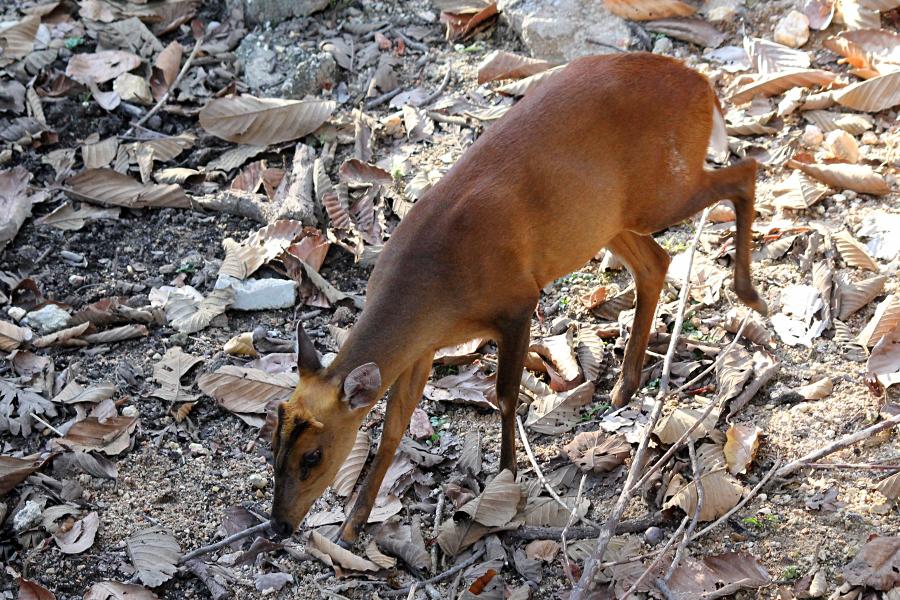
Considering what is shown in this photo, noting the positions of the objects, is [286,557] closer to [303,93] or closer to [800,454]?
[800,454]

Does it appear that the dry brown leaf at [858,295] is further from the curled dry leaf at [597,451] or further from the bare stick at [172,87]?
the bare stick at [172,87]

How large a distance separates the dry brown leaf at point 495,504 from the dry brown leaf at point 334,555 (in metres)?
0.46

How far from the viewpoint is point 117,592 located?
428 centimetres

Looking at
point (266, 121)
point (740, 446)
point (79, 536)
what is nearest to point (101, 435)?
point (79, 536)

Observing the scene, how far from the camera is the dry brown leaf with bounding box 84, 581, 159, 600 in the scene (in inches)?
167

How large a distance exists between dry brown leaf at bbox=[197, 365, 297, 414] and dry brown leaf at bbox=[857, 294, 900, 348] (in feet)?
8.95

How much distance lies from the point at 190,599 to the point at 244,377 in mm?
1209

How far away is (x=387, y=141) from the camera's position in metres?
6.85

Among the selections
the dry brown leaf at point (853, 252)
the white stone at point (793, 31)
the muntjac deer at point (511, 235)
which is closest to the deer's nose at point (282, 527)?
the muntjac deer at point (511, 235)

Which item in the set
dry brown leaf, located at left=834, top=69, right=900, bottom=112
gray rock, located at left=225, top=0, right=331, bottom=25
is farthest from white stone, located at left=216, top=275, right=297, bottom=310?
dry brown leaf, located at left=834, top=69, right=900, bottom=112

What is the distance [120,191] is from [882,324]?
435cm

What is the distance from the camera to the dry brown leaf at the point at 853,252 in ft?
17.5

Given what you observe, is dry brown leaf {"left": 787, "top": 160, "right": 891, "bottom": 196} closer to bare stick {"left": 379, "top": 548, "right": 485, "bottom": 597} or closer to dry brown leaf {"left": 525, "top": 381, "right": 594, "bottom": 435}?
dry brown leaf {"left": 525, "top": 381, "right": 594, "bottom": 435}

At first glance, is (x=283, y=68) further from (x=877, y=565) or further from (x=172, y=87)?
(x=877, y=565)
